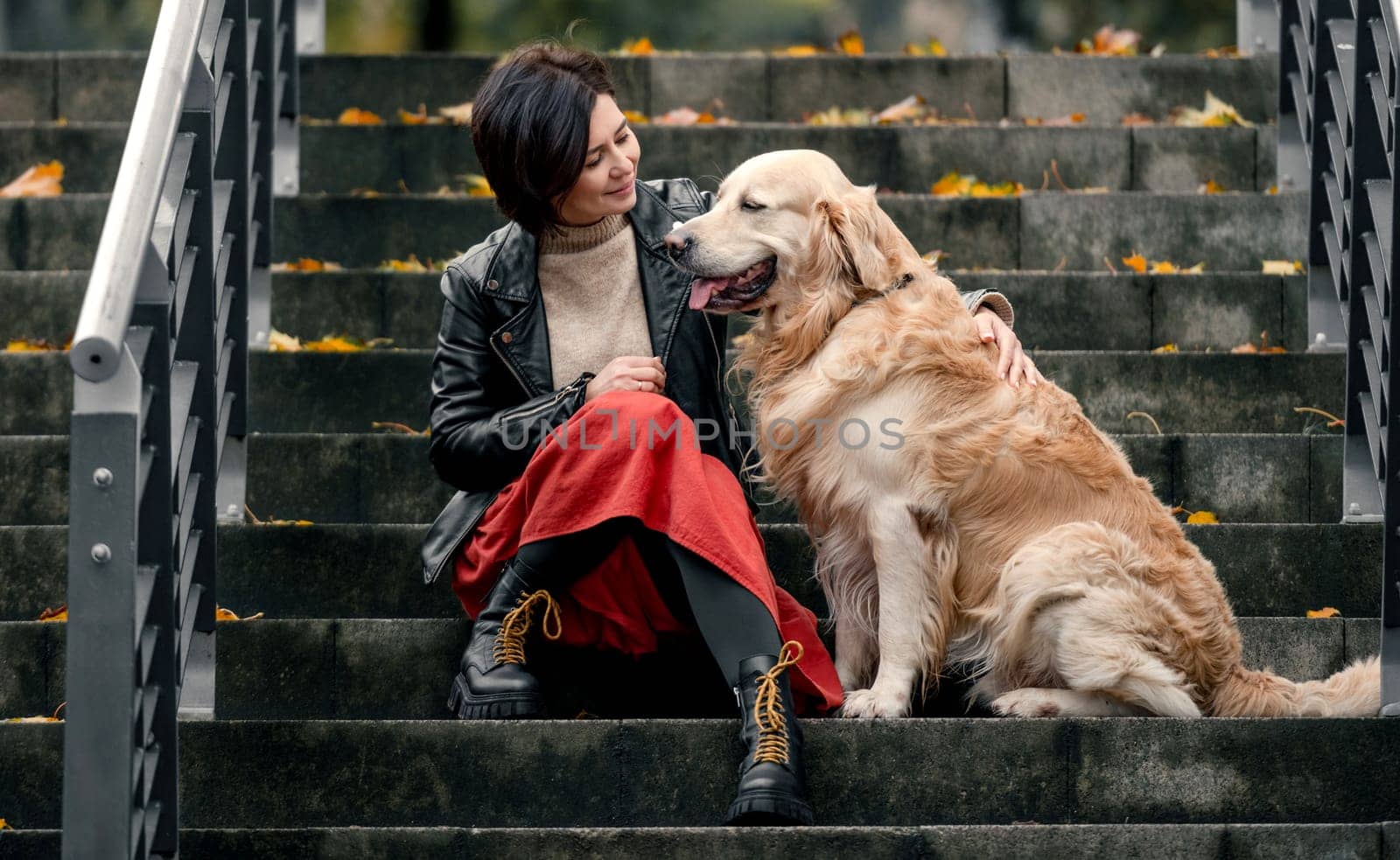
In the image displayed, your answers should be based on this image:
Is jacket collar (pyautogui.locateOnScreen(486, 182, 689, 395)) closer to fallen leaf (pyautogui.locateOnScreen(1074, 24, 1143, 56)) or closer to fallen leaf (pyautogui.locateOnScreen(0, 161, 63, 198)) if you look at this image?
fallen leaf (pyautogui.locateOnScreen(0, 161, 63, 198))

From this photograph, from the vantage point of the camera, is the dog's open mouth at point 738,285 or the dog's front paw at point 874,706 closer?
the dog's front paw at point 874,706

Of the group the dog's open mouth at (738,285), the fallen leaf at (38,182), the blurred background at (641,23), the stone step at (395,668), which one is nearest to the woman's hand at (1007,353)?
the dog's open mouth at (738,285)

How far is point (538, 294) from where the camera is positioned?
13.5 ft

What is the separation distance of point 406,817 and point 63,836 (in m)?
0.77

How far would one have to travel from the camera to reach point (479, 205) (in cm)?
566

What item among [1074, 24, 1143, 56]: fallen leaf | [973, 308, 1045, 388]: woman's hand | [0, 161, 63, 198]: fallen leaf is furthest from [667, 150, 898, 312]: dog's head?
[1074, 24, 1143, 56]: fallen leaf

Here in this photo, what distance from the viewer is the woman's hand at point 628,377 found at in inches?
151

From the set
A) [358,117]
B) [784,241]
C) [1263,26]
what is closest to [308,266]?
[358,117]

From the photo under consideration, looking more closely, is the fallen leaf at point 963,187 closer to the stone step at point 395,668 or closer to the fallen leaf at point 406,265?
the fallen leaf at point 406,265

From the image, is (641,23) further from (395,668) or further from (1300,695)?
(1300,695)

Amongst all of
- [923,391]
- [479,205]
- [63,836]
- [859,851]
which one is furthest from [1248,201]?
[63,836]

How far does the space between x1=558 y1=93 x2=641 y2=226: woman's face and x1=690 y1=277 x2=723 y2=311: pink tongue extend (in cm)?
25

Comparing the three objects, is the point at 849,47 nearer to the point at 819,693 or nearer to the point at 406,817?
the point at 819,693

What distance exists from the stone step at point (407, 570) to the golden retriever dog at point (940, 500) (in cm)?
39
